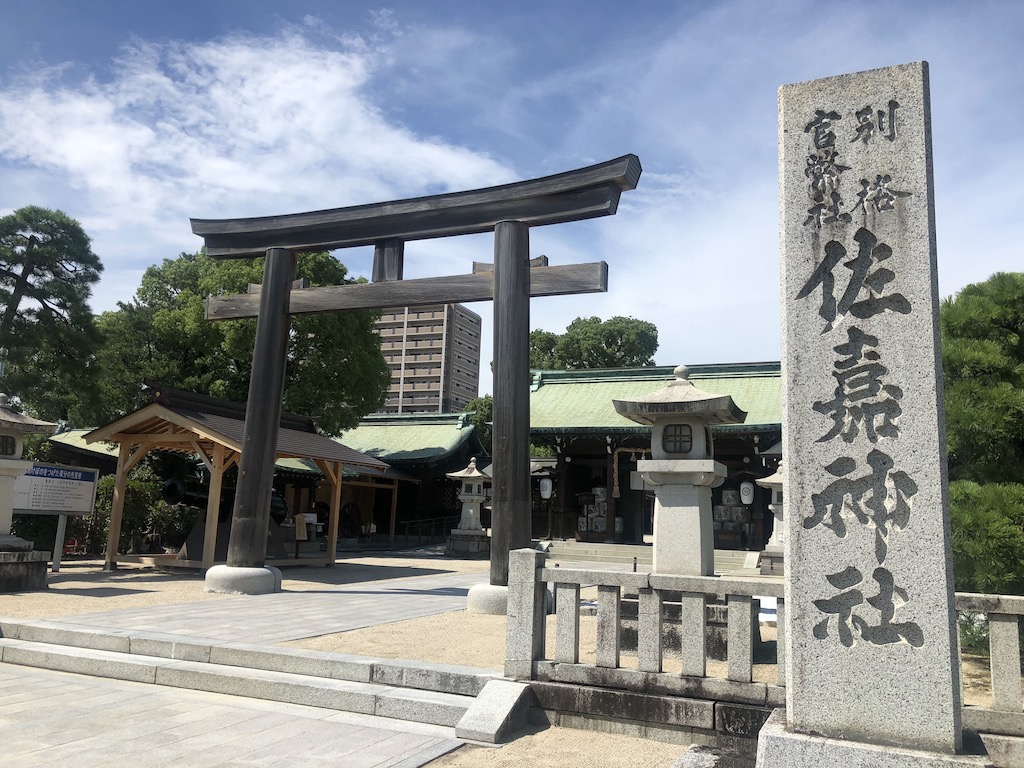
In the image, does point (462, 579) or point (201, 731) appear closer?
point (201, 731)

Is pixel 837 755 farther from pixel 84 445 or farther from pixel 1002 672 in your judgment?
pixel 84 445

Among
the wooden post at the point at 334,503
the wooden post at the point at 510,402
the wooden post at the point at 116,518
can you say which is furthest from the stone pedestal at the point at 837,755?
the wooden post at the point at 334,503

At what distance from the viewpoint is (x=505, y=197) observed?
10.5 meters

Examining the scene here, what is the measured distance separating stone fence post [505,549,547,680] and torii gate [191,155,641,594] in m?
3.90

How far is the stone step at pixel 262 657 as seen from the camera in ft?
19.0

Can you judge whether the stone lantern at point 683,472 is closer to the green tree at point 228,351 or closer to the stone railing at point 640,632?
Answer: the stone railing at point 640,632

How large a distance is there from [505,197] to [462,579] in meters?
9.06

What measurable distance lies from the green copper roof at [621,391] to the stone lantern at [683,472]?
12.7 meters

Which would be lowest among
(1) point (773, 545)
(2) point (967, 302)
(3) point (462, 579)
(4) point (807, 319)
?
(3) point (462, 579)

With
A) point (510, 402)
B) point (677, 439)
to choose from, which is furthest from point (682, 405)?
point (510, 402)

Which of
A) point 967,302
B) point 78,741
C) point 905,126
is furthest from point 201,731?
point 967,302

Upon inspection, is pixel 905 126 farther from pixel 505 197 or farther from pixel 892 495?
pixel 505 197

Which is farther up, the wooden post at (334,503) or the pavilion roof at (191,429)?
the pavilion roof at (191,429)

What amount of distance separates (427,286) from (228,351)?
12716mm
